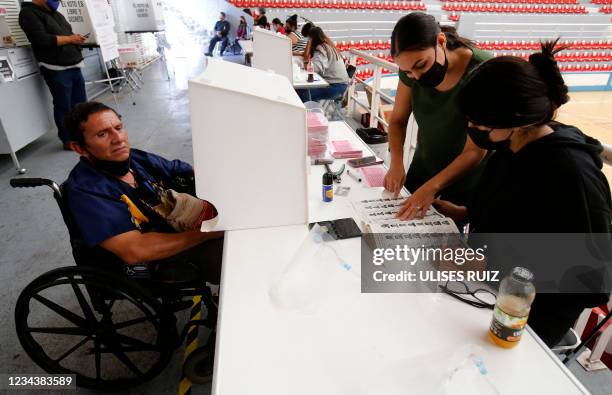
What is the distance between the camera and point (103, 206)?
1.15m

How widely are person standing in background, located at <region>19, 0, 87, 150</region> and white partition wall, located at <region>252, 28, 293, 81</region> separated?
1.80 meters

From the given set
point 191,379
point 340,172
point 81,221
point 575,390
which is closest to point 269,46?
point 340,172

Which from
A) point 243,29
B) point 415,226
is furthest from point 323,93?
point 243,29

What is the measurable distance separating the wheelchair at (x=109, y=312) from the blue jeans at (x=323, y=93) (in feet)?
8.92

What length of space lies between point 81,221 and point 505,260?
126 cm

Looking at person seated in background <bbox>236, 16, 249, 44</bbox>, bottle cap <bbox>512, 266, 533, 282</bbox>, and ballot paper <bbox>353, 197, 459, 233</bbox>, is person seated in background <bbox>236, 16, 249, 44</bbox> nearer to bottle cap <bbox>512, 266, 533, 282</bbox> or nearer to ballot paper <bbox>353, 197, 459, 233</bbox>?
ballot paper <bbox>353, 197, 459, 233</bbox>

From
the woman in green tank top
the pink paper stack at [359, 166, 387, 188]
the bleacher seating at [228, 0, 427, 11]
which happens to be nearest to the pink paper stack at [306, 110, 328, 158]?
the pink paper stack at [359, 166, 387, 188]

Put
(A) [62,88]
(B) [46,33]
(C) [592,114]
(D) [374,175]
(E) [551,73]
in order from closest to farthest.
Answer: (E) [551,73]
(D) [374,175]
(B) [46,33]
(A) [62,88]
(C) [592,114]

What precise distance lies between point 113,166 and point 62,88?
3060mm

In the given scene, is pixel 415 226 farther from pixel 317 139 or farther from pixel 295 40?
pixel 295 40

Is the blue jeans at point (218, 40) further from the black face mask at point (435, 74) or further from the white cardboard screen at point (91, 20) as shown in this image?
the black face mask at point (435, 74)

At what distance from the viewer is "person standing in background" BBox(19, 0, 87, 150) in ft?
10.7

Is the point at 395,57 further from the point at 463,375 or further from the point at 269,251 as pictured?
the point at 463,375

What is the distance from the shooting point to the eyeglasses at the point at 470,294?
3.01 feet
